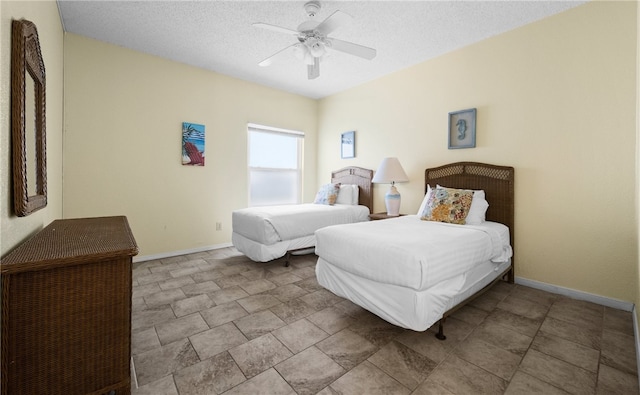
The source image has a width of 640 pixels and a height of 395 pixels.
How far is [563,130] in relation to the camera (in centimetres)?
258

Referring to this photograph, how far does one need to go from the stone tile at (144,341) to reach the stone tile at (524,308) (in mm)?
2717

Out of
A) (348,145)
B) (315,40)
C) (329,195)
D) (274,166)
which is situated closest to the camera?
(315,40)

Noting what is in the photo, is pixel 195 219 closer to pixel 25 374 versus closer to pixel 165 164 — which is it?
pixel 165 164

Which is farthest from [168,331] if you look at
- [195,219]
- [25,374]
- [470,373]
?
[195,219]

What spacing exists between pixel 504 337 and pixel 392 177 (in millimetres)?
2135

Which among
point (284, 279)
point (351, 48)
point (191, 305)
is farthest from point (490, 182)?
point (191, 305)

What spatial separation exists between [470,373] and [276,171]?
4127mm

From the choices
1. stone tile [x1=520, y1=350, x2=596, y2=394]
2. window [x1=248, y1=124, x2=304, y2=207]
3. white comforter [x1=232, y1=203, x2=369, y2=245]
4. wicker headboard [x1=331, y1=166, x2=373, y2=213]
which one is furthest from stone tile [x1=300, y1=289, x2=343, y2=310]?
window [x1=248, y1=124, x2=304, y2=207]

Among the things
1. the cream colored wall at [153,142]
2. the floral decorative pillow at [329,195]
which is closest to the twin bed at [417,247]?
the floral decorative pillow at [329,195]

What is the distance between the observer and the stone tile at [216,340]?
5.64 ft

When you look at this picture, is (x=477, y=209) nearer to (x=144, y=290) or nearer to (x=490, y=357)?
(x=490, y=357)

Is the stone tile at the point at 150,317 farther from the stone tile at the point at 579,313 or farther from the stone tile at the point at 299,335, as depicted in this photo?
the stone tile at the point at 579,313

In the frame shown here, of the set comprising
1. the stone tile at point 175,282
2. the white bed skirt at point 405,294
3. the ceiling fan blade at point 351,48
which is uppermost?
the ceiling fan blade at point 351,48

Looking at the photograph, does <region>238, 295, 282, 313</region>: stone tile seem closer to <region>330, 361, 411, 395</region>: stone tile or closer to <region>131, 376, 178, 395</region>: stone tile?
<region>131, 376, 178, 395</region>: stone tile
